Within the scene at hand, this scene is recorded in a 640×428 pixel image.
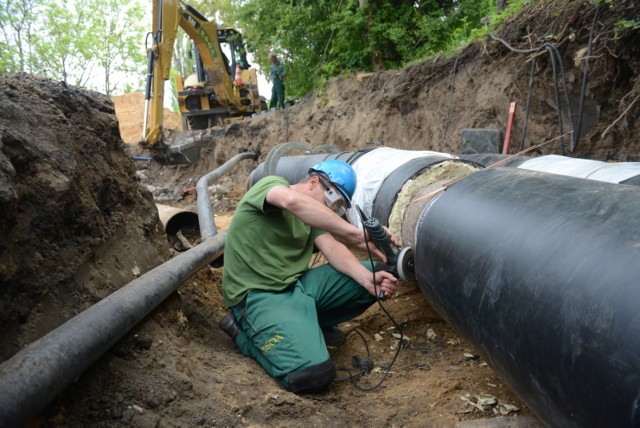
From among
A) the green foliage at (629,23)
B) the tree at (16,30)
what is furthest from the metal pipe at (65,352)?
the tree at (16,30)

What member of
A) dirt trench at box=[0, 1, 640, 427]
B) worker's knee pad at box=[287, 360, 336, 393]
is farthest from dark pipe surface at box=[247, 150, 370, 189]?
worker's knee pad at box=[287, 360, 336, 393]

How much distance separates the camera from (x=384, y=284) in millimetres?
2443

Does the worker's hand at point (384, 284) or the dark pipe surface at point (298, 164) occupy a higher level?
the dark pipe surface at point (298, 164)

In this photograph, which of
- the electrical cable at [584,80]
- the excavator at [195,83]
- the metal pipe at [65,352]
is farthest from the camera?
the excavator at [195,83]

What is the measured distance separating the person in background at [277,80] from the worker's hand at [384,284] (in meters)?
8.70

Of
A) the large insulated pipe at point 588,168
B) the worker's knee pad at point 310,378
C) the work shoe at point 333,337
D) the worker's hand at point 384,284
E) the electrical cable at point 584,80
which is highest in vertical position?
the electrical cable at point 584,80

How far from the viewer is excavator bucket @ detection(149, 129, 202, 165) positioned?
912cm

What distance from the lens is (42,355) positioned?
1380mm

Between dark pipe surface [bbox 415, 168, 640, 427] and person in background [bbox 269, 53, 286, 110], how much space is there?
910 cm

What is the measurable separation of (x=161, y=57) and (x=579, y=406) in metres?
8.15

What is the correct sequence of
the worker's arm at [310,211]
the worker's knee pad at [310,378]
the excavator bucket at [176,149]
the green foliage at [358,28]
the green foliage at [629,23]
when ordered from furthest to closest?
the excavator bucket at [176,149] → the green foliage at [358,28] → the green foliage at [629,23] → the worker's arm at [310,211] → the worker's knee pad at [310,378]

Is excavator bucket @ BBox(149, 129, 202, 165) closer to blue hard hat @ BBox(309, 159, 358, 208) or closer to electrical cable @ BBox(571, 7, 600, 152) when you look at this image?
blue hard hat @ BBox(309, 159, 358, 208)

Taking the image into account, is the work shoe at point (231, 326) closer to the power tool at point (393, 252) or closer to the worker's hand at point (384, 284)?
the worker's hand at point (384, 284)

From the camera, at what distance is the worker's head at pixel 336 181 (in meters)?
2.61
